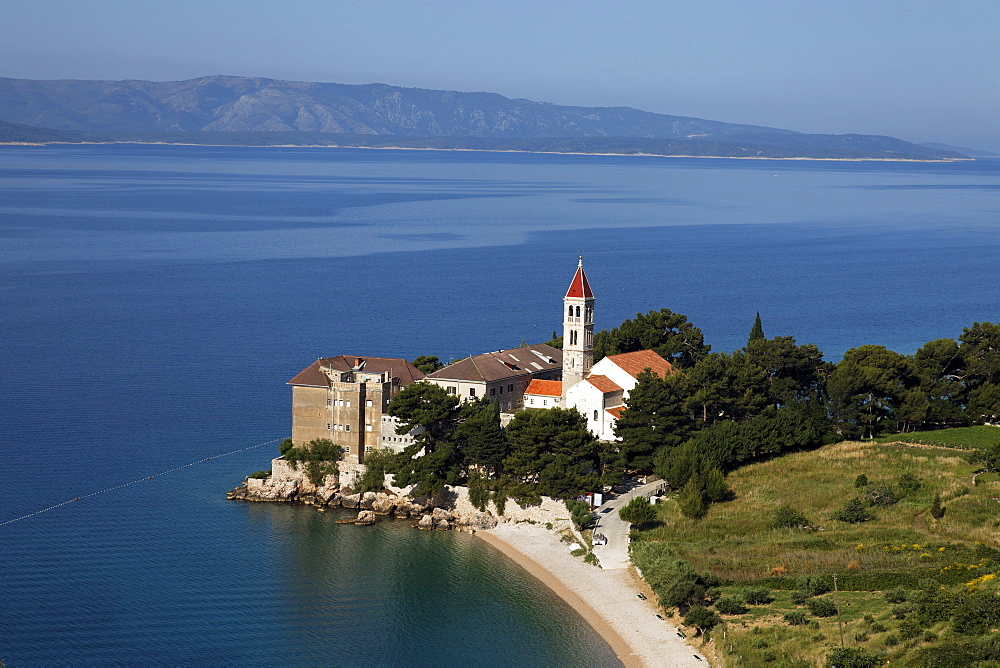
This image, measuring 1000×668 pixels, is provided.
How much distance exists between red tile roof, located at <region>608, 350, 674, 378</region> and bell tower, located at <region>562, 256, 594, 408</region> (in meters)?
1.88

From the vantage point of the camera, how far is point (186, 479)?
197 feet

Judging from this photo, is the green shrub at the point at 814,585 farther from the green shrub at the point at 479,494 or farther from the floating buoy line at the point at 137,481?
the floating buoy line at the point at 137,481

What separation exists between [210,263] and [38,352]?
4869 centimetres

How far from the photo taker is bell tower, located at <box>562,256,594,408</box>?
59438mm

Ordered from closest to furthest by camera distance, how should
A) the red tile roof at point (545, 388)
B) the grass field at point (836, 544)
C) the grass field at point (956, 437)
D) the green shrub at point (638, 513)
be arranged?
the grass field at point (836, 544) → the green shrub at point (638, 513) → the grass field at point (956, 437) → the red tile roof at point (545, 388)

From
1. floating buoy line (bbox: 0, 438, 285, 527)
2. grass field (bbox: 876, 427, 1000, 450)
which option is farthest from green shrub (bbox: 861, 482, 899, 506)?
floating buoy line (bbox: 0, 438, 285, 527)

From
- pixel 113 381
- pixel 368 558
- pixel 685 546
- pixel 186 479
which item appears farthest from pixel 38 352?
pixel 685 546

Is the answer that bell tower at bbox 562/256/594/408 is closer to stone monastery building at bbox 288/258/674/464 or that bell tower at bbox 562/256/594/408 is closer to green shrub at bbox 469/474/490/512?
stone monastery building at bbox 288/258/674/464

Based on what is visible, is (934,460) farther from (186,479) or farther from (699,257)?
(699,257)

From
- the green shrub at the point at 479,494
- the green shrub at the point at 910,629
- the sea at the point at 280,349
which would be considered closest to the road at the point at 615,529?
the sea at the point at 280,349

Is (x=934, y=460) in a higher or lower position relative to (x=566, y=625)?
higher

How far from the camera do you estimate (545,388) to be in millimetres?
61875

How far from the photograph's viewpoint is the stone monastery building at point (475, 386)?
58.0 metres

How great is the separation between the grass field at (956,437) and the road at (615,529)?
13.2 m
